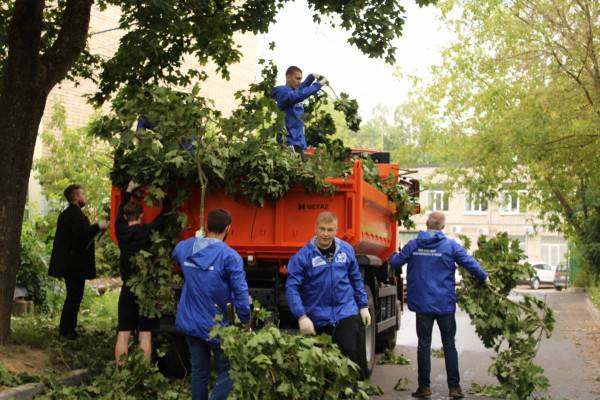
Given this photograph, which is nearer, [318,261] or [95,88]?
[318,261]

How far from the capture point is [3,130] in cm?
971

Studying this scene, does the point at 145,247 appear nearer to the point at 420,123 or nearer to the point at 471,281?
the point at 471,281

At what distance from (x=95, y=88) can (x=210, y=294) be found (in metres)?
20.6

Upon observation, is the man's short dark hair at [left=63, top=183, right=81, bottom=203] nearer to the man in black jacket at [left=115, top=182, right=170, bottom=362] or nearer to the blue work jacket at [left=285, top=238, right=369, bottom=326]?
the man in black jacket at [left=115, top=182, right=170, bottom=362]

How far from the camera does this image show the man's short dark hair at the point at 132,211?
9273mm

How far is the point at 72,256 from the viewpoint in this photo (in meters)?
10.7

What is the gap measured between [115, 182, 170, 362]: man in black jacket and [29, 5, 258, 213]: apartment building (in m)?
7.91

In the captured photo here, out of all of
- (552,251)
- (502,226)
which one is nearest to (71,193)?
(552,251)

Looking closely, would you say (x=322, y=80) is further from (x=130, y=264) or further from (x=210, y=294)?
(x=210, y=294)

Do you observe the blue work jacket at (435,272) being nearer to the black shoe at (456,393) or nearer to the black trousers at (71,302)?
the black shoe at (456,393)

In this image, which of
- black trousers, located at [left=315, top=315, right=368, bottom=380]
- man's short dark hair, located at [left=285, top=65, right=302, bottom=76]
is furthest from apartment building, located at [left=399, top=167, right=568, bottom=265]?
black trousers, located at [left=315, top=315, right=368, bottom=380]

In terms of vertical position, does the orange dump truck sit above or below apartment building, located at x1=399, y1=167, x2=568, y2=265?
below

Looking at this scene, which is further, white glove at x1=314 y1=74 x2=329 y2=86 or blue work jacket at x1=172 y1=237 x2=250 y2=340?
white glove at x1=314 y1=74 x2=329 y2=86

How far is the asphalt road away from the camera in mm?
10664
